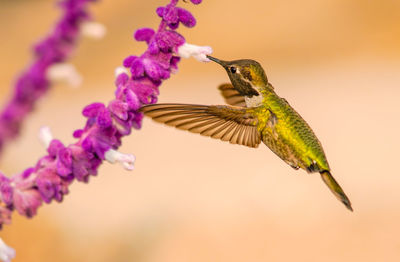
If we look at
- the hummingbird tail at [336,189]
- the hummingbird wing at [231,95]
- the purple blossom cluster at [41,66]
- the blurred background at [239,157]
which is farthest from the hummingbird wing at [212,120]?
the blurred background at [239,157]

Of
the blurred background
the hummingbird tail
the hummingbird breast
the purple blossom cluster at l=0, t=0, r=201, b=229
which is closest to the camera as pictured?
the purple blossom cluster at l=0, t=0, r=201, b=229

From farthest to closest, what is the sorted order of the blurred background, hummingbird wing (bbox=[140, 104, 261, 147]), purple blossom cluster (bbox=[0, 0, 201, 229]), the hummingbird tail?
the blurred background, the hummingbird tail, hummingbird wing (bbox=[140, 104, 261, 147]), purple blossom cluster (bbox=[0, 0, 201, 229])

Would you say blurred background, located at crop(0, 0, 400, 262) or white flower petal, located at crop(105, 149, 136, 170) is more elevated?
blurred background, located at crop(0, 0, 400, 262)

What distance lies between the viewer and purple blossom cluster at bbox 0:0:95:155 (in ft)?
3.34

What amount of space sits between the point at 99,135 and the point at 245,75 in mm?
597

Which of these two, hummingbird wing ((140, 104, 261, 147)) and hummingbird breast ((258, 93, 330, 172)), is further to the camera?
hummingbird breast ((258, 93, 330, 172))

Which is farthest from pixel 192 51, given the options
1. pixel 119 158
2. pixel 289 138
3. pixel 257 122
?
pixel 289 138

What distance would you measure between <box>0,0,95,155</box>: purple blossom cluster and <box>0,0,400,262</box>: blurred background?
90.1 inches

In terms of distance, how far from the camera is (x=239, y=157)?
Result: 552cm

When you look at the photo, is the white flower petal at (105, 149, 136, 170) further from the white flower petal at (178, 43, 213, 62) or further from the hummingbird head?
the hummingbird head

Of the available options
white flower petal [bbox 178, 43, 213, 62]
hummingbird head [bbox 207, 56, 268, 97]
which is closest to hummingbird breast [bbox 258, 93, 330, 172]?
hummingbird head [bbox 207, 56, 268, 97]

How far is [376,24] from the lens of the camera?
6.48m

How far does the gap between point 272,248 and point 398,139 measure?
1.69 m

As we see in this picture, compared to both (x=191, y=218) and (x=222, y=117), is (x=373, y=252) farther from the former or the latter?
(x=222, y=117)
